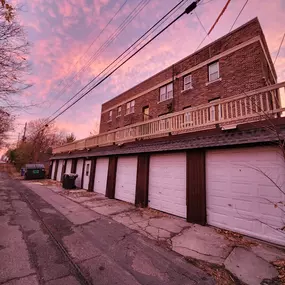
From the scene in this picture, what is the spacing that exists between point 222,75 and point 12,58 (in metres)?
11.9

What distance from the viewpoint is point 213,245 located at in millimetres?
4086

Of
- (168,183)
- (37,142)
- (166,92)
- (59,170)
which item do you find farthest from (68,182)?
(37,142)

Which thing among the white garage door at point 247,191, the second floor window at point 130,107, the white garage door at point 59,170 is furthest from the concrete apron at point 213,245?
the white garage door at point 59,170

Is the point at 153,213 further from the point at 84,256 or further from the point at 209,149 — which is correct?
the point at 84,256

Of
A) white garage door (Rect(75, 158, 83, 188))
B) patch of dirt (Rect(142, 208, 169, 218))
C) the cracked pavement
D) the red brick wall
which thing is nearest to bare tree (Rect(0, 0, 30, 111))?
the cracked pavement

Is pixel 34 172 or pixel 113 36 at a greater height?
pixel 113 36

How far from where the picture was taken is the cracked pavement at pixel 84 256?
2.75m

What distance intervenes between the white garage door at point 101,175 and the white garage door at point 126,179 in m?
1.53

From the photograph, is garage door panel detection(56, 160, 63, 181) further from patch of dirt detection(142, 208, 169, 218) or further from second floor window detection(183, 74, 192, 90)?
second floor window detection(183, 74, 192, 90)

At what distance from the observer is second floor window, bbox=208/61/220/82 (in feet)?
37.8

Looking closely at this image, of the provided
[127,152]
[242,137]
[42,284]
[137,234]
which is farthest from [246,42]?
[42,284]

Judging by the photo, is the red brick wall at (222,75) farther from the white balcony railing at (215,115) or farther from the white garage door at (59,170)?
the white garage door at (59,170)

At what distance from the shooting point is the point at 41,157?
33.2 m

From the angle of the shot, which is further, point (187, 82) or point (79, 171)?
point (79, 171)
